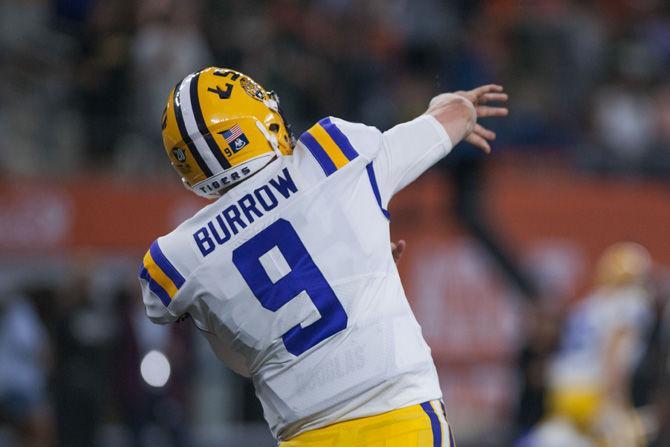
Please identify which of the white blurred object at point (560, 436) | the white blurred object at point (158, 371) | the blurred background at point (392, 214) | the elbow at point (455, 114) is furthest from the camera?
the blurred background at point (392, 214)

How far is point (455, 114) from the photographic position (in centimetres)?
432

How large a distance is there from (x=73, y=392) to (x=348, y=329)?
23.2 ft

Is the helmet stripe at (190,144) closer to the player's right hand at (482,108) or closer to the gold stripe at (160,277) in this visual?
the gold stripe at (160,277)

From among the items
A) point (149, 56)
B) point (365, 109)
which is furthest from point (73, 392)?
point (365, 109)

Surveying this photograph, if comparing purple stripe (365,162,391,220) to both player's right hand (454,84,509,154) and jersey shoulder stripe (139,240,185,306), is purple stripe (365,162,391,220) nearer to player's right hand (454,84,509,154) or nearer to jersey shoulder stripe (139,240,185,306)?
player's right hand (454,84,509,154)

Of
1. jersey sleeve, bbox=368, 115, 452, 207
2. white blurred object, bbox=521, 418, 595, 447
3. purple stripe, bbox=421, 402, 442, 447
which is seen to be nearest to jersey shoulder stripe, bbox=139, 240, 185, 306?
jersey sleeve, bbox=368, 115, 452, 207

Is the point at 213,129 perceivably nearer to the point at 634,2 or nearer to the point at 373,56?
the point at 373,56

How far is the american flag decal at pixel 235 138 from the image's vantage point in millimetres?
4043

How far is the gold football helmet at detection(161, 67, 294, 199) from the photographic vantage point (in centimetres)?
405

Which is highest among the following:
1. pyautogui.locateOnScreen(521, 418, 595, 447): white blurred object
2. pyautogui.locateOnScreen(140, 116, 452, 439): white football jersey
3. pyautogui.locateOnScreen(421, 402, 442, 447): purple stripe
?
pyautogui.locateOnScreen(140, 116, 452, 439): white football jersey

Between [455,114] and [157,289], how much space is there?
3.82 feet

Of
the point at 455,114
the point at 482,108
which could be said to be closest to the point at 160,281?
the point at 455,114

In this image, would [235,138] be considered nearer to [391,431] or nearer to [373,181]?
[373,181]

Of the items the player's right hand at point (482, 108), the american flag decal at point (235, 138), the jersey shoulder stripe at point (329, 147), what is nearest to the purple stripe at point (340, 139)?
the jersey shoulder stripe at point (329, 147)
